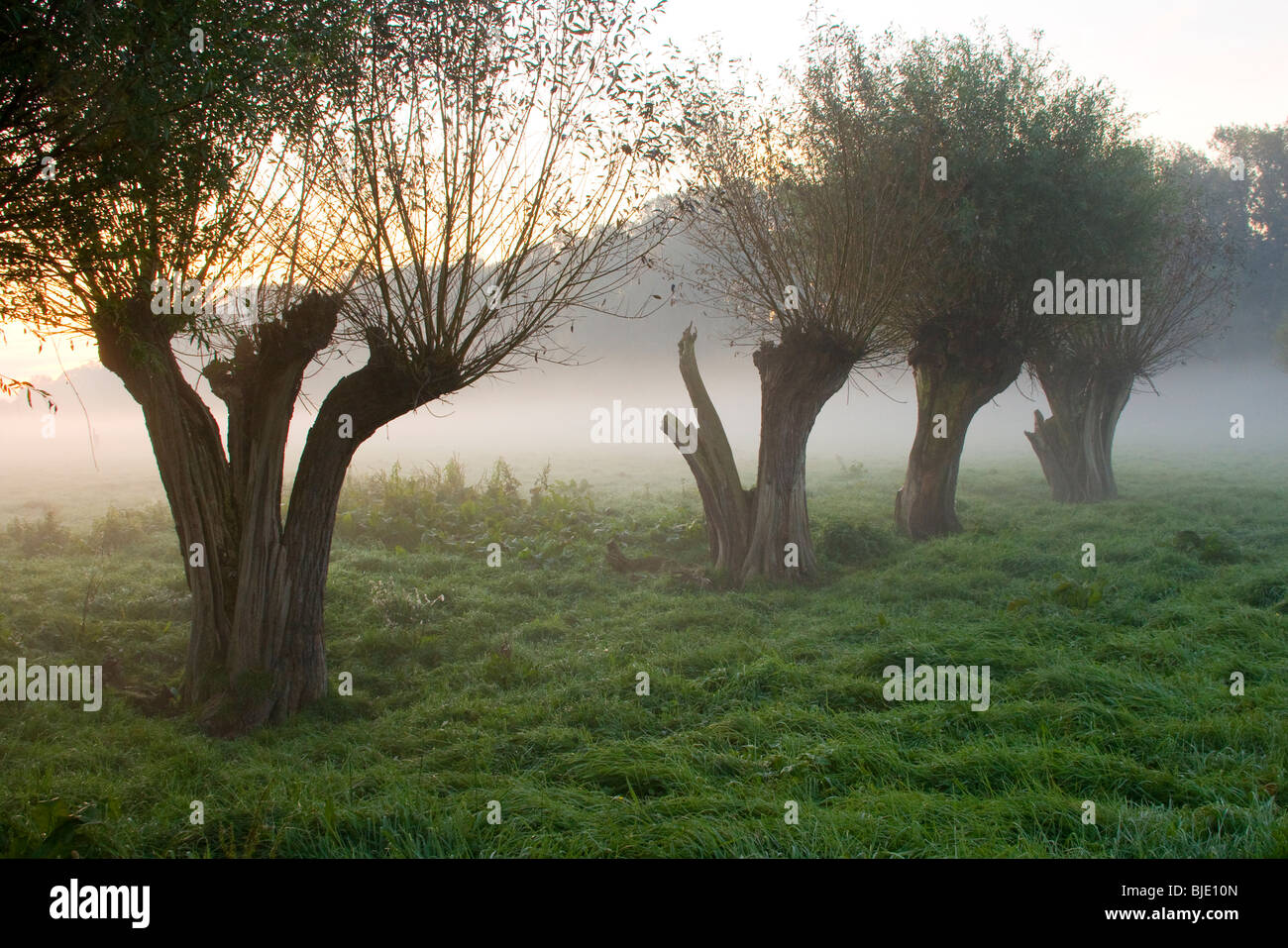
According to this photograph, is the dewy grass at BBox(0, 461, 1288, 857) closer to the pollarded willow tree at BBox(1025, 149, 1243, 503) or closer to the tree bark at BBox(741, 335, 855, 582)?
the tree bark at BBox(741, 335, 855, 582)

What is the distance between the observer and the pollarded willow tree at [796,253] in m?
12.9

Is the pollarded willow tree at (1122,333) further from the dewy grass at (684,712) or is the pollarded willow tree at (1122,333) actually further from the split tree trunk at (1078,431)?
the dewy grass at (684,712)

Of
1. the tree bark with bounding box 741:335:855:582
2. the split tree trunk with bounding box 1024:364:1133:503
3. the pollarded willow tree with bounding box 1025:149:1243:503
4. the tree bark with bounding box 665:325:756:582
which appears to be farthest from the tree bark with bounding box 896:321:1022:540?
Result: the split tree trunk with bounding box 1024:364:1133:503

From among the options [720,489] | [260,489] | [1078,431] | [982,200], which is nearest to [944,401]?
[982,200]

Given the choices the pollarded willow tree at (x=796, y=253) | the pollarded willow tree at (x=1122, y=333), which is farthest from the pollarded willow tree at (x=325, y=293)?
the pollarded willow tree at (x=1122, y=333)

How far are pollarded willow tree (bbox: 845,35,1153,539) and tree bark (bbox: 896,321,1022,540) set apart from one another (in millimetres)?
24

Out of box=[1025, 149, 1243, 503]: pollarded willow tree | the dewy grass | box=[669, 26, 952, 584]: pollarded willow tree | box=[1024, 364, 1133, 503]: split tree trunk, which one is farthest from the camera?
box=[1024, 364, 1133, 503]: split tree trunk

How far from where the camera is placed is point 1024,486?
25109 mm

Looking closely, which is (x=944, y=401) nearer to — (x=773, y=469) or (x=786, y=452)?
(x=786, y=452)

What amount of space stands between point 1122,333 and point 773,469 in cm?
1285

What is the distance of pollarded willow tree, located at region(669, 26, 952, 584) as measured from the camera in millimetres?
12898

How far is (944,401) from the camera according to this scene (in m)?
16.8
